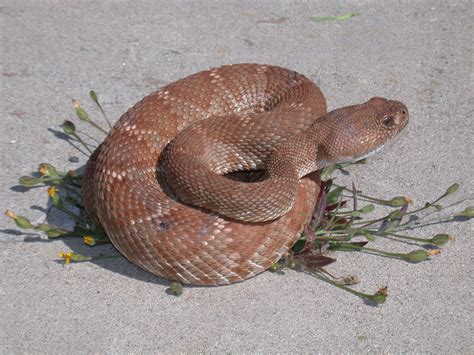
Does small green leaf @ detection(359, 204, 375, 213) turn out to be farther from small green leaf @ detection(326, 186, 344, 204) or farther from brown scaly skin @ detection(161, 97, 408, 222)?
brown scaly skin @ detection(161, 97, 408, 222)

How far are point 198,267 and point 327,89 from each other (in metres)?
3.19

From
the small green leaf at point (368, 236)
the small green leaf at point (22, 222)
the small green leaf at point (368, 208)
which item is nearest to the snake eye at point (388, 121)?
the small green leaf at point (368, 208)

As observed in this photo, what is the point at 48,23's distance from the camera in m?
8.70

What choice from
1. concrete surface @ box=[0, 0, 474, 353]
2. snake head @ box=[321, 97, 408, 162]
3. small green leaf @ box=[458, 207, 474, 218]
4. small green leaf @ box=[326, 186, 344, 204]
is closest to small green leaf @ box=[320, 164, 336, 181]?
small green leaf @ box=[326, 186, 344, 204]

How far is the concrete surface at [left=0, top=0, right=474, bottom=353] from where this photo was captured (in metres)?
5.05

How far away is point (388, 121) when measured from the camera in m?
5.92

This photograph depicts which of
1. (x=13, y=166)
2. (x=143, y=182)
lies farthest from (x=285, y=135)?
(x=13, y=166)

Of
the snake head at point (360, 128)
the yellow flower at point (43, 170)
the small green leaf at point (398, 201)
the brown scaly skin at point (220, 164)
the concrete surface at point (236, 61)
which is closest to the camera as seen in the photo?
the concrete surface at point (236, 61)

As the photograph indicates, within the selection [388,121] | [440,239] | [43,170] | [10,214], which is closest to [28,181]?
[43,170]

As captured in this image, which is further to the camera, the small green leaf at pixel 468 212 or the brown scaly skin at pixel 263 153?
the small green leaf at pixel 468 212

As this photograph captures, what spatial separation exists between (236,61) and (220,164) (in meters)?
2.54

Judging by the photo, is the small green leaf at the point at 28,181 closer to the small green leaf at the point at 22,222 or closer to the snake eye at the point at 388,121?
the small green leaf at the point at 22,222

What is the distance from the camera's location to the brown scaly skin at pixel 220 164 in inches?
206

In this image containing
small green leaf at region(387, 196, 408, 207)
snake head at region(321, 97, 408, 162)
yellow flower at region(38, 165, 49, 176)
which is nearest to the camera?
snake head at region(321, 97, 408, 162)
